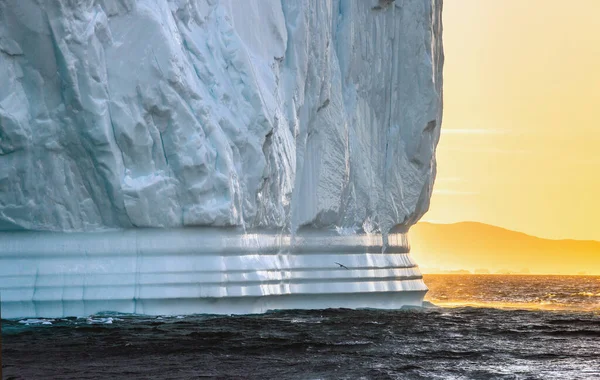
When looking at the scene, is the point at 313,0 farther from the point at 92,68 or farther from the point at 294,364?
the point at 294,364

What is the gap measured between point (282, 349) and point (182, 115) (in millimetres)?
4625

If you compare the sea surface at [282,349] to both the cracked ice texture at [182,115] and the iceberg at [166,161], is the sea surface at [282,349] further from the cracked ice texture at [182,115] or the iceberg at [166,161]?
the cracked ice texture at [182,115]

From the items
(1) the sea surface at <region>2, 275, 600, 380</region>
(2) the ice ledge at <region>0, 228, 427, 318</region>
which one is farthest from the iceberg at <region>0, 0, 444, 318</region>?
(1) the sea surface at <region>2, 275, 600, 380</region>

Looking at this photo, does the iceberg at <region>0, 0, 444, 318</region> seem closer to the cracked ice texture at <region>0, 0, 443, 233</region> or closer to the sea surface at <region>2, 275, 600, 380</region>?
the cracked ice texture at <region>0, 0, 443, 233</region>

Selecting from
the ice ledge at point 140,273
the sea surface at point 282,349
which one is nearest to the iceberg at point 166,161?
the ice ledge at point 140,273

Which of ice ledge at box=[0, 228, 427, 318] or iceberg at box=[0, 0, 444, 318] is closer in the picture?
ice ledge at box=[0, 228, 427, 318]

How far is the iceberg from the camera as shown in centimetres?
1661

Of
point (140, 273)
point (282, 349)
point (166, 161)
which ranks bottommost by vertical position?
point (282, 349)

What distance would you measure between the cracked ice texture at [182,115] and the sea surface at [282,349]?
1.85 metres

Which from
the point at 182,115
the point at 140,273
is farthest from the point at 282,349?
the point at 182,115

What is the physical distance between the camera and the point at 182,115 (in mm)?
17641

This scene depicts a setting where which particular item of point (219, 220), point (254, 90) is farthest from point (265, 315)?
point (254, 90)

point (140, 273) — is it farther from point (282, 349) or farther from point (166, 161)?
point (282, 349)

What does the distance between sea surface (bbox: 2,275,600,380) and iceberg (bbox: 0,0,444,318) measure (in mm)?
631
